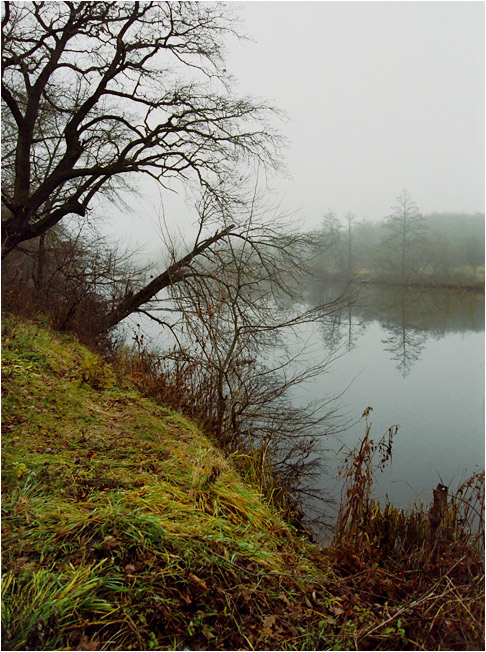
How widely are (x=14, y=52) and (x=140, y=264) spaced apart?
526 centimetres

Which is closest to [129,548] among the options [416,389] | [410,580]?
[410,580]

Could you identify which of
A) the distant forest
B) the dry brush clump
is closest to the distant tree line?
the distant forest

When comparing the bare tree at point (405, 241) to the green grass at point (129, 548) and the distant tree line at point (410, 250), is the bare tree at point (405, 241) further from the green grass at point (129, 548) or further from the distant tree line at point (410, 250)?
the green grass at point (129, 548)

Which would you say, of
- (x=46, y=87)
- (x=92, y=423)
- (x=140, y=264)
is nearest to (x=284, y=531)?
(x=92, y=423)

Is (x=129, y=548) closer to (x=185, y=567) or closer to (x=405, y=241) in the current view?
(x=185, y=567)

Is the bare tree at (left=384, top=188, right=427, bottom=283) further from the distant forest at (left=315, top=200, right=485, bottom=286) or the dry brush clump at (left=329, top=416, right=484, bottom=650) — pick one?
the dry brush clump at (left=329, top=416, right=484, bottom=650)

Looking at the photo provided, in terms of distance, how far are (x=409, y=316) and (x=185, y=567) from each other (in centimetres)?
2193

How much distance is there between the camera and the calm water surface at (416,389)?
23.1 feet

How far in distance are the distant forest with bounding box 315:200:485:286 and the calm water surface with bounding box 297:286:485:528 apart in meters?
1.64

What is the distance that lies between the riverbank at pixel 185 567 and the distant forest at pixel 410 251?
1344 centimetres

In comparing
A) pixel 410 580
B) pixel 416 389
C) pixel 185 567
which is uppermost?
pixel 416 389

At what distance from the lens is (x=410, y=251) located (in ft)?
68.1

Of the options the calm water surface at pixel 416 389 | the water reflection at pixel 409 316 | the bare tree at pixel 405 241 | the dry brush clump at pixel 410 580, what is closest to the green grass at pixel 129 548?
the dry brush clump at pixel 410 580

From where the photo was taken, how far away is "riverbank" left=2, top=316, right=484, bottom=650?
221cm
